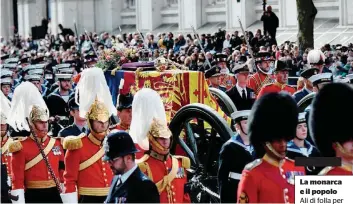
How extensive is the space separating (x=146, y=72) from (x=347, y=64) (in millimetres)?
4846

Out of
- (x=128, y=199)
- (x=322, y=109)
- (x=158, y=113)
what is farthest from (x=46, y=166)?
(x=322, y=109)

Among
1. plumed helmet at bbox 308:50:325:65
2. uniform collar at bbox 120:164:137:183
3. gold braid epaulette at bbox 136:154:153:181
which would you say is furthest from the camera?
plumed helmet at bbox 308:50:325:65

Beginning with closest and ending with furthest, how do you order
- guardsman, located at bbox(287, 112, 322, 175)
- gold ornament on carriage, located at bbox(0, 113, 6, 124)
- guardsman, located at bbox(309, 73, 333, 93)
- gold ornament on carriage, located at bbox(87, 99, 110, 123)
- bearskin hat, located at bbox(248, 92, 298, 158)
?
bearskin hat, located at bbox(248, 92, 298, 158), guardsman, located at bbox(287, 112, 322, 175), gold ornament on carriage, located at bbox(87, 99, 110, 123), gold ornament on carriage, located at bbox(0, 113, 6, 124), guardsman, located at bbox(309, 73, 333, 93)

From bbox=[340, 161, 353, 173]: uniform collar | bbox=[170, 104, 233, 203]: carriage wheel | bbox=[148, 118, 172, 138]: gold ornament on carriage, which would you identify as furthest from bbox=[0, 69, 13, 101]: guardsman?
bbox=[340, 161, 353, 173]: uniform collar

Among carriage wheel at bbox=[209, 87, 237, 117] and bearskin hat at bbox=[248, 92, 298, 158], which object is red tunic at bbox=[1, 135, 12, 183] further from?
bearskin hat at bbox=[248, 92, 298, 158]

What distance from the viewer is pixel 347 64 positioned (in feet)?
47.8

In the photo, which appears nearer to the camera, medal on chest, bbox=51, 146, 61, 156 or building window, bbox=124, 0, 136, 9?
medal on chest, bbox=51, 146, 61, 156

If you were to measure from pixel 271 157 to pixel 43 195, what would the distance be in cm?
286

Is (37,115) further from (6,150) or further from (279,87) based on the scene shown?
(279,87)

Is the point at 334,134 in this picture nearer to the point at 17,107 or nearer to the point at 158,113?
the point at 158,113

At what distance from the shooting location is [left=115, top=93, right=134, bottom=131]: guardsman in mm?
8414

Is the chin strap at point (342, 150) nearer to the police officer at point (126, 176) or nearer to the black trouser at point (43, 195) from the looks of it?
the police officer at point (126, 176)

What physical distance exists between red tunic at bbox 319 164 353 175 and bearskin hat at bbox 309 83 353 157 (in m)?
0.08

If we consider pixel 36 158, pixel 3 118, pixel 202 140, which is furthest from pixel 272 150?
pixel 3 118
